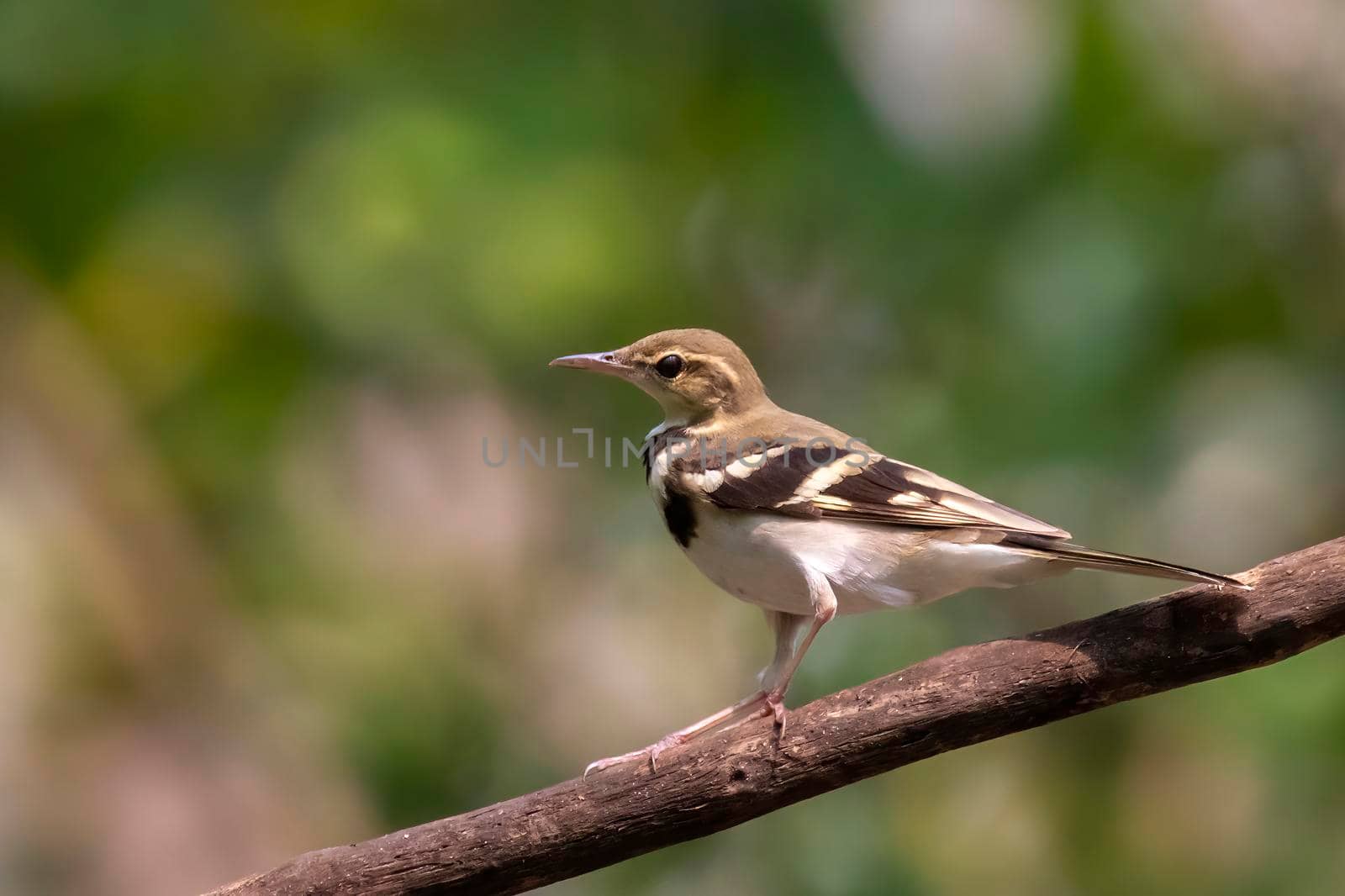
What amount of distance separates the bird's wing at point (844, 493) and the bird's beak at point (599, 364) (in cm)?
54

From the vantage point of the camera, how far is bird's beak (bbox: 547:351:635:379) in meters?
4.59

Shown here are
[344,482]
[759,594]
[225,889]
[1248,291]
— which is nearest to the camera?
[225,889]

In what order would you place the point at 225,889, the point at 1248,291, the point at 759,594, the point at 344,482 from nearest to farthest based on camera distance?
1. the point at 225,889
2. the point at 759,594
3. the point at 1248,291
4. the point at 344,482

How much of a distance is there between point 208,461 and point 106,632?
114 centimetres

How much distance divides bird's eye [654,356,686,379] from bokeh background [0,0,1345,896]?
6.96 ft

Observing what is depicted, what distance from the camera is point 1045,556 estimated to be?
4.04 metres

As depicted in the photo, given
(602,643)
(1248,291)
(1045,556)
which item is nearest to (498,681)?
(602,643)

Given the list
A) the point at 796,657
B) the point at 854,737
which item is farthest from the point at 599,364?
the point at 854,737

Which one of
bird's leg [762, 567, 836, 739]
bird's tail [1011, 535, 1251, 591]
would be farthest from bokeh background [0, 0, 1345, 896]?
bird's tail [1011, 535, 1251, 591]

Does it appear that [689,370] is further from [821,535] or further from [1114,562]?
[1114,562]

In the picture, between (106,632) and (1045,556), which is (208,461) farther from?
(1045,556)

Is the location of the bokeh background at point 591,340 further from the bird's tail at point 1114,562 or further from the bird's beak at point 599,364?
the bird's tail at point 1114,562

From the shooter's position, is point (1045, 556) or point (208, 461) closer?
point (1045, 556)

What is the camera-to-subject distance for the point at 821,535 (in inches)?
165
